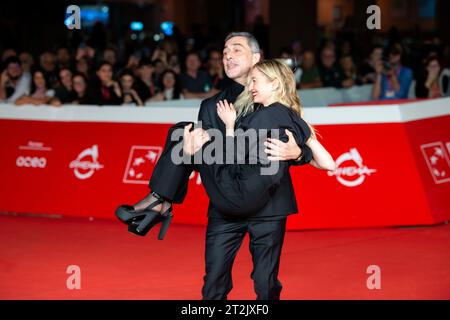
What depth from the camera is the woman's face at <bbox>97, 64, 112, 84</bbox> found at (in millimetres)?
13383

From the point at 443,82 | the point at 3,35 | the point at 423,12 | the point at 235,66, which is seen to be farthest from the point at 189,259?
the point at 423,12

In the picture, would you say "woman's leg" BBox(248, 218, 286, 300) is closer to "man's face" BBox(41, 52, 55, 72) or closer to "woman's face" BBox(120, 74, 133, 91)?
"woman's face" BBox(120, 74, 133, 91)

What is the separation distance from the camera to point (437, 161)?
11.2 m

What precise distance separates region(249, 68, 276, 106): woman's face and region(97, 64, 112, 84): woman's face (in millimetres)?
7649

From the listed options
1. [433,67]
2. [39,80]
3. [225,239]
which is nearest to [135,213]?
[225,239]

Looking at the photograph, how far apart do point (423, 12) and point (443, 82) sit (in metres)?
37.6

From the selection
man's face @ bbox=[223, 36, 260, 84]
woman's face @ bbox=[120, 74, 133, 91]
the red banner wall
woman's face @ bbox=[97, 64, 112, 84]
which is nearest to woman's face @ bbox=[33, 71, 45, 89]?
woman's face @ bbox=[120, 74, 133, 91]

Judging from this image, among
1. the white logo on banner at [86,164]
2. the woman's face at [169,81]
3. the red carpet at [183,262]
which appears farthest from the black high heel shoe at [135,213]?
the woman's face at [169,81]

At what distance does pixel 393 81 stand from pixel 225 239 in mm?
10017

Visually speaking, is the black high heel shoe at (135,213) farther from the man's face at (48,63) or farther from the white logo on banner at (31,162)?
the man's face at (48,63)

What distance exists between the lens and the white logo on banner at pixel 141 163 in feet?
36.9

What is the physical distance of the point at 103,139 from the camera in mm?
11641

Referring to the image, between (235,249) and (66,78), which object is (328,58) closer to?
(66,78)

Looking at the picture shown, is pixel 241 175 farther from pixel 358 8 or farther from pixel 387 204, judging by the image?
pixel 358 8
